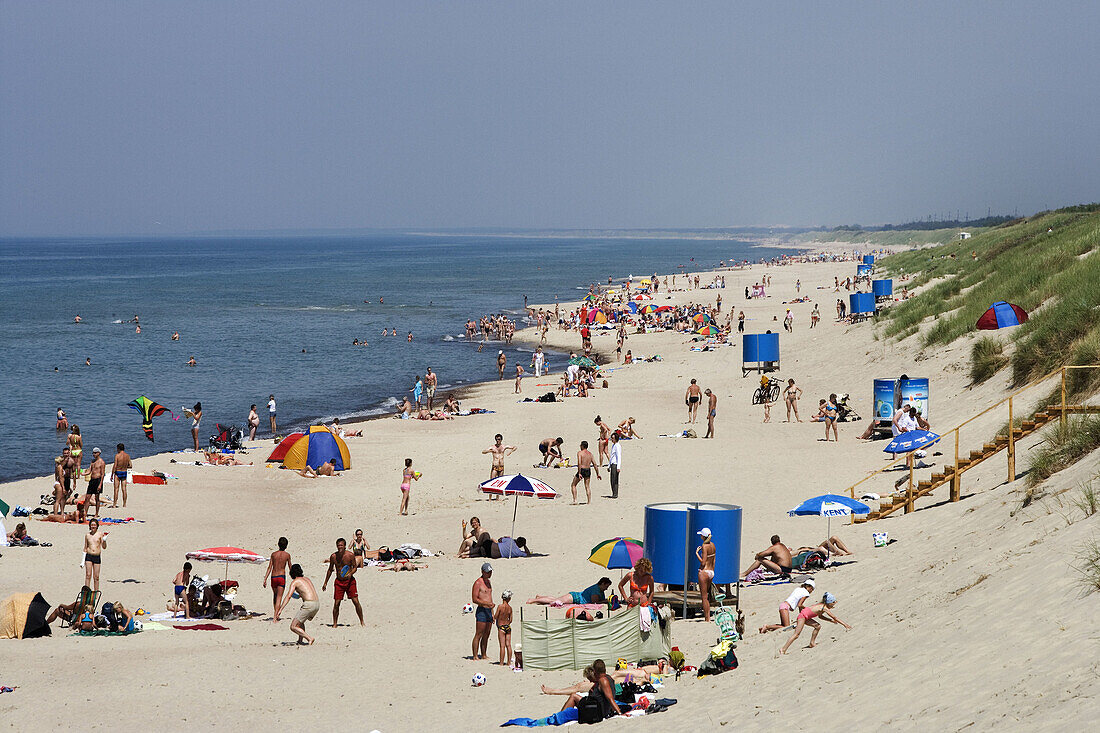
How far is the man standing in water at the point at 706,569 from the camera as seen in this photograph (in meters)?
13.3

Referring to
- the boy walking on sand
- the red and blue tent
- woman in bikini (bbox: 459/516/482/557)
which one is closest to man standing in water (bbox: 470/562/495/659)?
the boy walking on sand

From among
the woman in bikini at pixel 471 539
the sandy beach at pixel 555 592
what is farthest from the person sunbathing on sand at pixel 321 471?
the woman in bikini at pixel 471 539

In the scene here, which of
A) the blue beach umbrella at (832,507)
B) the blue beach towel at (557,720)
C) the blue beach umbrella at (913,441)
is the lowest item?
the blue beach towel at (557,720)

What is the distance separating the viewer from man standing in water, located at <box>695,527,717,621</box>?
1330 centimetres

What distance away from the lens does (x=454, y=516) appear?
20.4 metres

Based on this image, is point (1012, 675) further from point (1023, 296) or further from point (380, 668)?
point (1023, 296)

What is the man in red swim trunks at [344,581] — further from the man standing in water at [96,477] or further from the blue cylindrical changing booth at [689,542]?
Result: the man standing in water at [96,477]

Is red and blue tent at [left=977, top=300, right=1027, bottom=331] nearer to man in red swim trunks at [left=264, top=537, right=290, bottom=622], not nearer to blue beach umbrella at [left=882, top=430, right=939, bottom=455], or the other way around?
blue beach umbrella at [left=882, top=430, right=939, bottom=455]

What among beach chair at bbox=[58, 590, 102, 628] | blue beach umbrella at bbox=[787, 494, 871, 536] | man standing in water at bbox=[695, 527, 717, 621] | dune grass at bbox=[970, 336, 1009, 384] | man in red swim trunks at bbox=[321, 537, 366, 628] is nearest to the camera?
man standing in water at bbox=[695, 527, 717, 621]

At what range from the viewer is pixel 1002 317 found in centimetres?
2594

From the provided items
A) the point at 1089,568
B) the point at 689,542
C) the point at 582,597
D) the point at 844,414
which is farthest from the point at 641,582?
the point at 844,414

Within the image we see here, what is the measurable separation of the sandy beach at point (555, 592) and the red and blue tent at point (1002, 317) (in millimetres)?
1601

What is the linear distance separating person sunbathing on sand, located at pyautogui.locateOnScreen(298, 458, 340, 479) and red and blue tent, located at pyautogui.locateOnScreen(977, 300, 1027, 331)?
15749 mm

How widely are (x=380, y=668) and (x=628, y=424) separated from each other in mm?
14373
